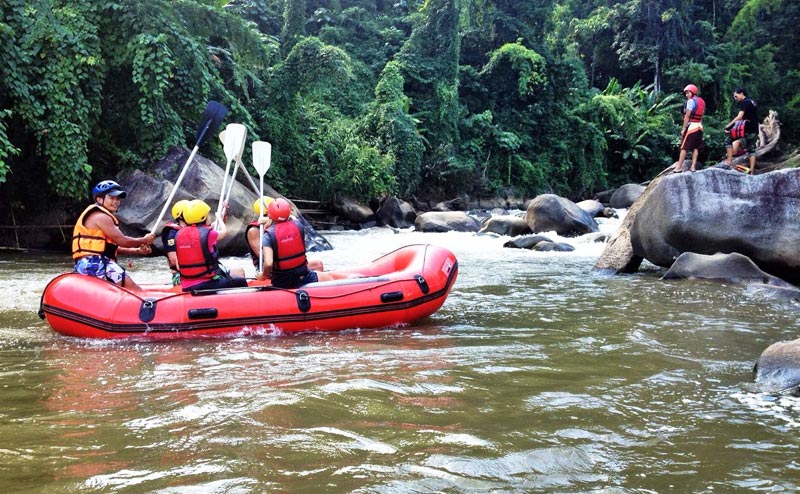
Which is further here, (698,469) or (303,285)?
(303,285)

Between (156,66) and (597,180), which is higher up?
(156,66)

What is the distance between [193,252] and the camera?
5.06m

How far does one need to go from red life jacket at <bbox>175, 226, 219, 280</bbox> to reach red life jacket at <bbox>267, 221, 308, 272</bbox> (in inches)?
19.1

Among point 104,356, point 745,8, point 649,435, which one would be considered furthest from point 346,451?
point 745,8

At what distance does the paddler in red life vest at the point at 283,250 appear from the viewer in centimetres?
520

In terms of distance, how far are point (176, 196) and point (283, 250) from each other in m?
5.18

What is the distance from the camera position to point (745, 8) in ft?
86.7

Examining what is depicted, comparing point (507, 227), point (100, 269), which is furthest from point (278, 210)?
point (507, 227)

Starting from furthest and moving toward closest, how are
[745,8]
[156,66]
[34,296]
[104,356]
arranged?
1. [745,8]
2. [156,66]
3. [34,296]
4. [104,356]

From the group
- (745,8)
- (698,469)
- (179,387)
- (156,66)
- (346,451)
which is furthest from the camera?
(745,8)

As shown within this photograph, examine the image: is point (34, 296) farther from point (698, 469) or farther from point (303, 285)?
point (698, 469)

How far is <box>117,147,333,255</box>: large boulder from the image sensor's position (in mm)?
9742

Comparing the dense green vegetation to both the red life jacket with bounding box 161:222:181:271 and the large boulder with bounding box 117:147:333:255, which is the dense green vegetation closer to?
the large boulder with bounding box 117:147:333:255

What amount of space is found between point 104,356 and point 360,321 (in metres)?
1.82
